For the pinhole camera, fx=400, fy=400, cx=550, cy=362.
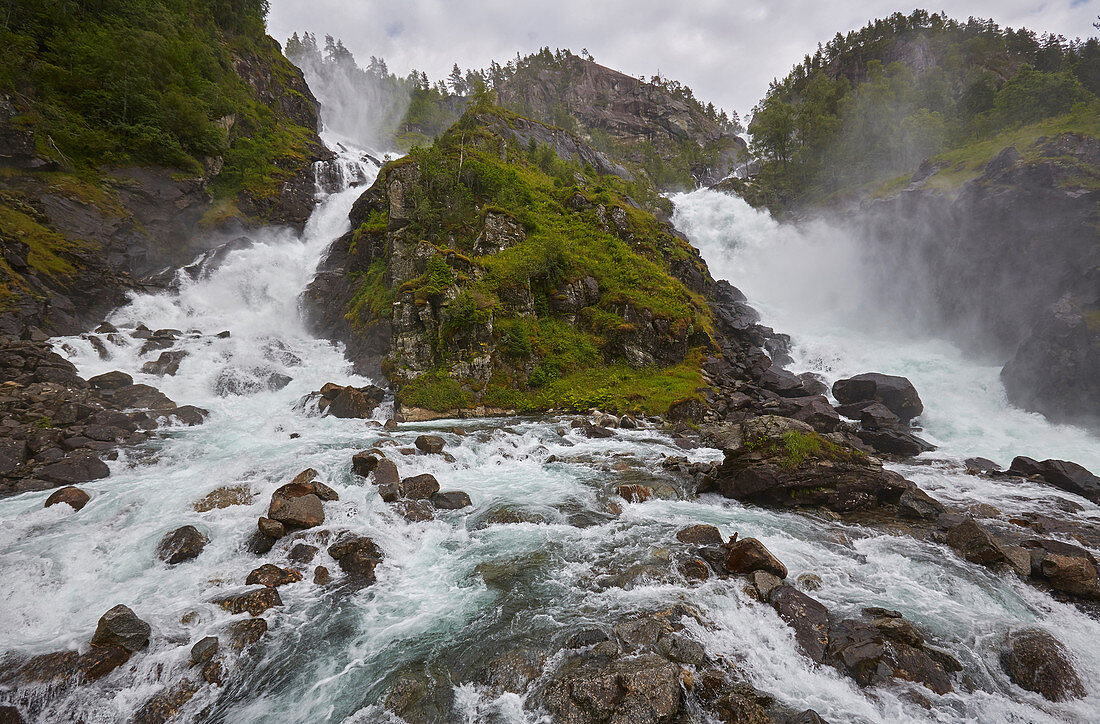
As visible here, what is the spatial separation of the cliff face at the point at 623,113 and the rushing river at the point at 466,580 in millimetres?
90509

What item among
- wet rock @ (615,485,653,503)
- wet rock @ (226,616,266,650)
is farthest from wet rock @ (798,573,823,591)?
wet rock @ (226,616,266,650)

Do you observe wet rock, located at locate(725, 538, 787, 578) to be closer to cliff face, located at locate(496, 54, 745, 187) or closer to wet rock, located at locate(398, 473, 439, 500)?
wet rock, located at locate(398, 473, 439, 500)

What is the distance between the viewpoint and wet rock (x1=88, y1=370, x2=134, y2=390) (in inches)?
674

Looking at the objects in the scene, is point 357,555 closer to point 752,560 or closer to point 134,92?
point 752,560

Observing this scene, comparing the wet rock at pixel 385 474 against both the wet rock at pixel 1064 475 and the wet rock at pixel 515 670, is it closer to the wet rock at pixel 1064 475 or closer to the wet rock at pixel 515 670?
the wet rock at pixel 515 670

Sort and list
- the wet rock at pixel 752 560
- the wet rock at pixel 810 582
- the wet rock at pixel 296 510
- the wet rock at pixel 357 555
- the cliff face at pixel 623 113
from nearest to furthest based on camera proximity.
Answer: the wet rock at pixel 810 582, the wet rock at pixel 752 560, the wet rock at pixel 357 555, the wet rock at pixel 296 510, the cliff face at pixel 623 113

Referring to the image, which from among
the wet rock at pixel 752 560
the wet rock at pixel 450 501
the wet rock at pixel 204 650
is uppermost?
the wet rock at pixel 450 501

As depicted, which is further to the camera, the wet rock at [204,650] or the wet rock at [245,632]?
the wet rock at [245,632]

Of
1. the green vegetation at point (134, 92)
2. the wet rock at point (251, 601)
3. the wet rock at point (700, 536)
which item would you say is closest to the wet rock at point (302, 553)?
the wet rock at point (251, 601)

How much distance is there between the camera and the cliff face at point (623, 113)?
9306 cm

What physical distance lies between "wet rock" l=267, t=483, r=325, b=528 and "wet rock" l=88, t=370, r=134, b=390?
14.0 meters

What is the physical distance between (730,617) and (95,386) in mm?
24868

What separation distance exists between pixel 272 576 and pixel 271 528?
1.39 metres

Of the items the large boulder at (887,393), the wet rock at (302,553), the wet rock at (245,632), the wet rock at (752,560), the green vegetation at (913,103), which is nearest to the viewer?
the wet rock at (245,632)
